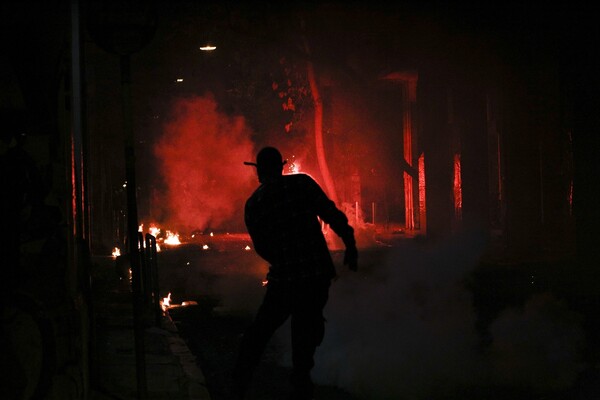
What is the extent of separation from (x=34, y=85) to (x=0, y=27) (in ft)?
1.87

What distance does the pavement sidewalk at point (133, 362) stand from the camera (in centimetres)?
708

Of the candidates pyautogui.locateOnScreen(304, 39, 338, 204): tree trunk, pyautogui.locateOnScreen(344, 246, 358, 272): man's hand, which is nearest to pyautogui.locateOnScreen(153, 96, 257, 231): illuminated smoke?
pyautogui.locateOnScreen(304, 39, 338, 204): tree trunk

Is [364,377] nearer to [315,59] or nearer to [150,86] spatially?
[315,59]

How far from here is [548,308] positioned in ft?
29.7

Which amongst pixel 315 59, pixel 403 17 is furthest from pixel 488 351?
pixel 315 59

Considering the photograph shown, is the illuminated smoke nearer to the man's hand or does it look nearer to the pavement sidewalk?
the pavement sidewalk

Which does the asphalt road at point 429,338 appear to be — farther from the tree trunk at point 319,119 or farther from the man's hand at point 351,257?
the tree trunk at point 319,119

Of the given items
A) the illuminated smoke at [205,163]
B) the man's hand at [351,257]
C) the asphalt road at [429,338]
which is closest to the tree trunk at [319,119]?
the asphalt road at [429,338]

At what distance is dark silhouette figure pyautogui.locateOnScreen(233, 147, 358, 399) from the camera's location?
20.1 ft

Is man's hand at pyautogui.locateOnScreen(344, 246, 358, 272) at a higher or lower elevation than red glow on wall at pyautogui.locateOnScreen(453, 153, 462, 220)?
lower

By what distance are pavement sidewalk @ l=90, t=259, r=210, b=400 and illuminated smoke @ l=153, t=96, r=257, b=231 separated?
114 ft

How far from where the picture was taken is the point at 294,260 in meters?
6.12

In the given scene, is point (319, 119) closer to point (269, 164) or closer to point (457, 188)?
point (457, 188)

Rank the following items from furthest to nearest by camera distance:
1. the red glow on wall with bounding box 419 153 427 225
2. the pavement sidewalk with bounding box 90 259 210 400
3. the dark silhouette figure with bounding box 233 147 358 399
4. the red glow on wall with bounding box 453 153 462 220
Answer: the red glow on wall with bounding box 419 153 427 225 < the red glow on wall with bounding box 453 153 462 220 < the pavement sidewalk with bounding box 90 259 210 400 < the dark silhouette figure with bounding box 233 147 358 399
